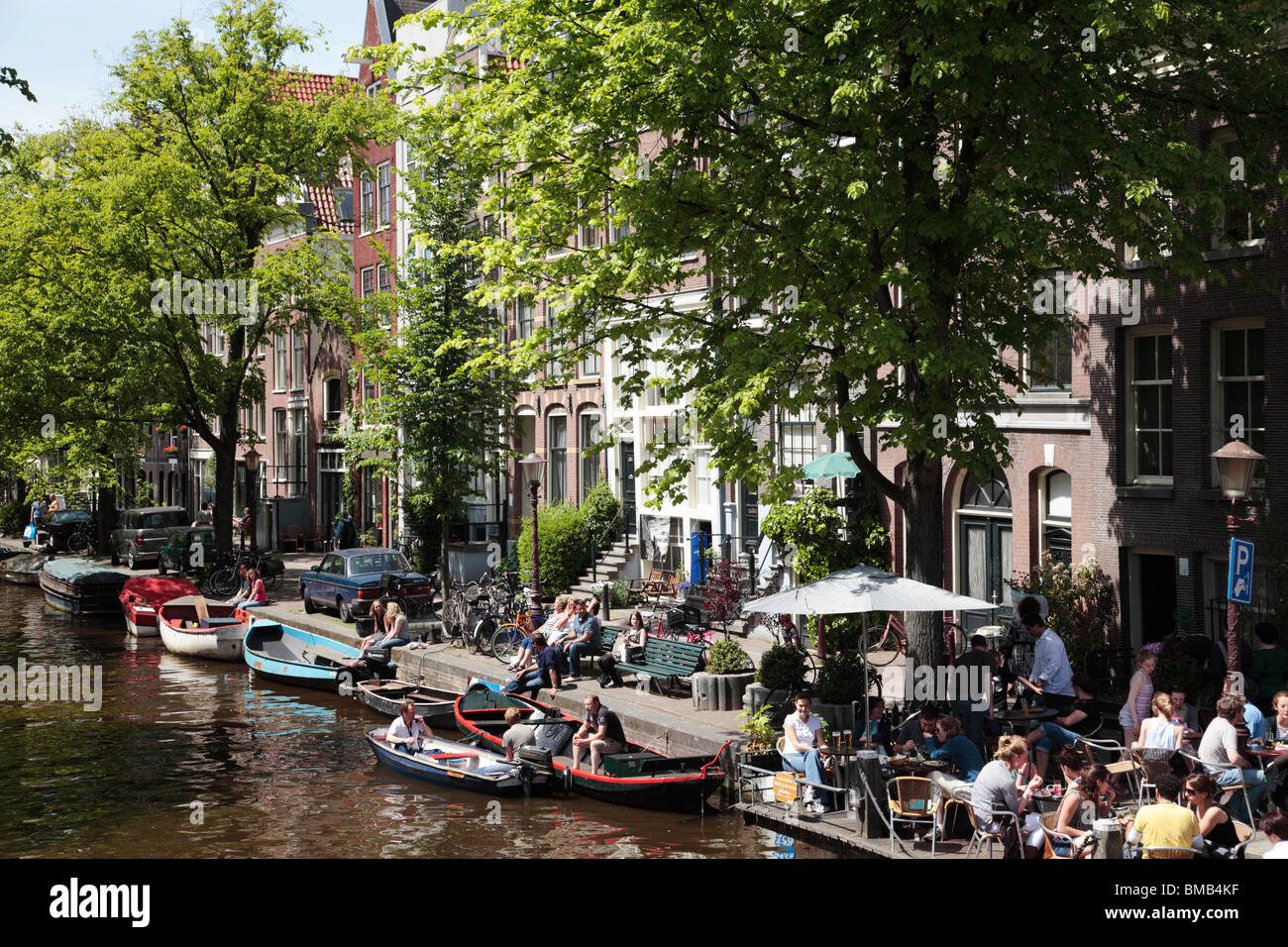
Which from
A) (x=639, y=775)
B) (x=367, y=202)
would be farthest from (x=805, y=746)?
(x=367, y=202)

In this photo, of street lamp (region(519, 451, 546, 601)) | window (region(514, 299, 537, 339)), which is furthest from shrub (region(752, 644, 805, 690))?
window (region(514, 299, 537, 339))

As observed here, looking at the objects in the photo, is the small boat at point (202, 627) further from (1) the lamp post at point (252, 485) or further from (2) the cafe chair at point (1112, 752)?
(2) the cafe chair at point (1112, 752)

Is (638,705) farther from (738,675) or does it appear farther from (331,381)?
(331,381)

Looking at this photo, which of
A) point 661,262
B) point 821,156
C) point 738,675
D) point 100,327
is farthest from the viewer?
point 100,327

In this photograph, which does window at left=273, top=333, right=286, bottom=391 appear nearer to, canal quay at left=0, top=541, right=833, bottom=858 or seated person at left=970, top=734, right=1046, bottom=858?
canal quay at left=0, top=541, right=833, bottom=858

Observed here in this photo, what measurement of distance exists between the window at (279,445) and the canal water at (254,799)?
1111 inches

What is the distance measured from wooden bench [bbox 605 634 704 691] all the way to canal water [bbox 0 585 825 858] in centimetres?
391

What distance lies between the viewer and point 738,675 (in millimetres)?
20469

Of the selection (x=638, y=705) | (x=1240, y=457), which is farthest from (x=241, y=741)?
(x=1240, y=457)

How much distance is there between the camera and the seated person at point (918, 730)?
14.9 metres

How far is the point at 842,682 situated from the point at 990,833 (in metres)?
5.44

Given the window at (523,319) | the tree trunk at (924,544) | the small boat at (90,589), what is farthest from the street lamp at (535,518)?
the small boat at (90,589)

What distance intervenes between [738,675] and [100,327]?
2511 cm

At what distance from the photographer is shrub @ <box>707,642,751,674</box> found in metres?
20.5
